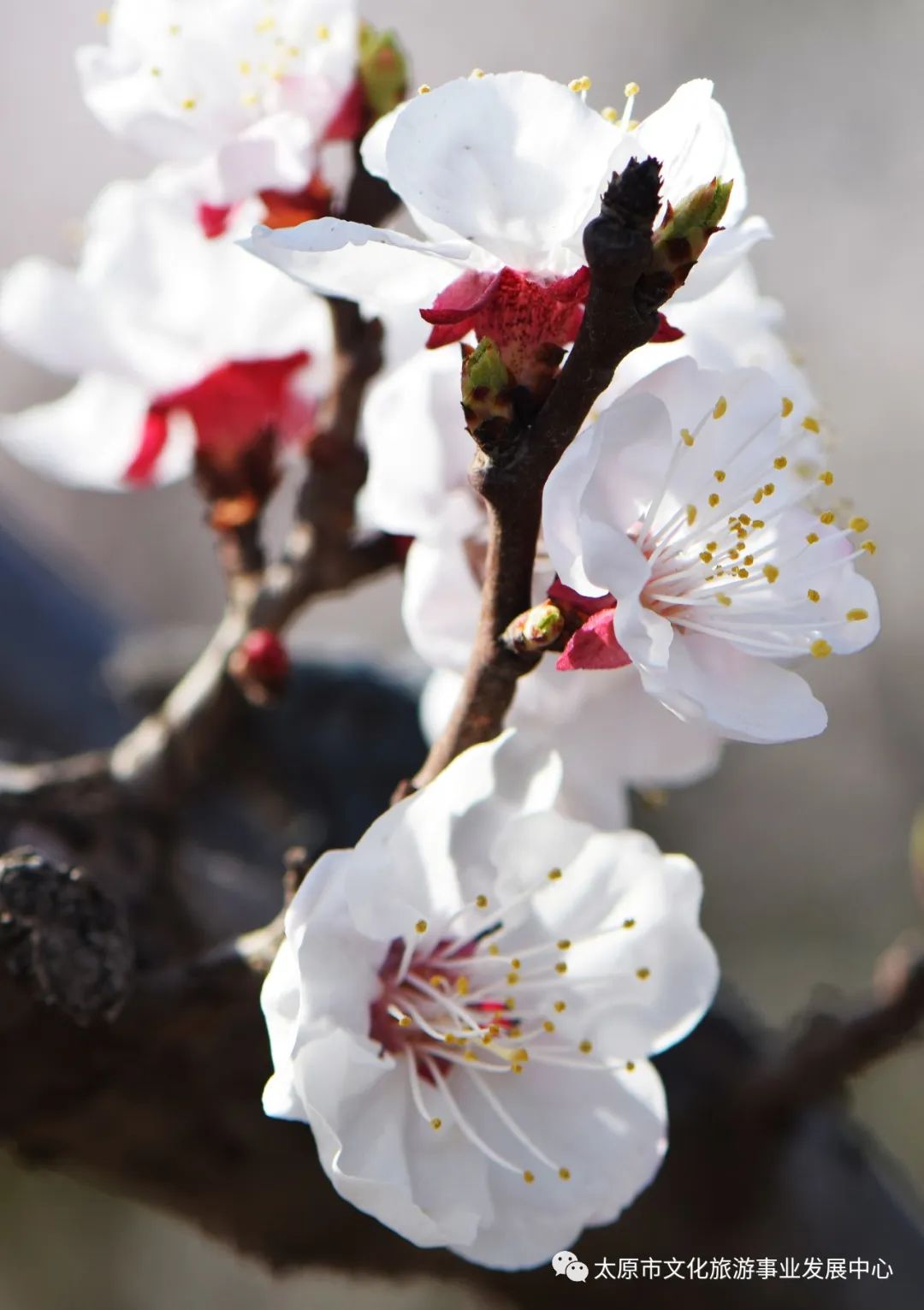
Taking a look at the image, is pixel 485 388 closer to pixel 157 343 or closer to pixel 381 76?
pixel 381 76

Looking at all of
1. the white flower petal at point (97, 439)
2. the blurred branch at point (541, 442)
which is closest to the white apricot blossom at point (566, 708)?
the blurred branch at point (541, 442)

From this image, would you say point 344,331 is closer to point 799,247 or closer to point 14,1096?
point 14,1096

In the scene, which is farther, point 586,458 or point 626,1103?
point 626,1103

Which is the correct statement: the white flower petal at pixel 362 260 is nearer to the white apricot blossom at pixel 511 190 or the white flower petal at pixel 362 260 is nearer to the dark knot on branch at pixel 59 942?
the white apricot blossom at pixel 511 190

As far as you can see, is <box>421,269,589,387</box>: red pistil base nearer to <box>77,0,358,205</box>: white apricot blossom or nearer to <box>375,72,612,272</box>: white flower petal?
<box>375,72,612,272</box>: white flower petal

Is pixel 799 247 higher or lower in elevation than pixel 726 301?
lower

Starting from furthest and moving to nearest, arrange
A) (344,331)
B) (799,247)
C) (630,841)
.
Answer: (799,247) < (344,331) < (630,841)

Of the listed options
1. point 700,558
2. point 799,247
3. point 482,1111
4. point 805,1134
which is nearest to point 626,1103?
point 482,1111
